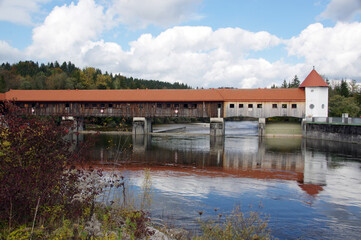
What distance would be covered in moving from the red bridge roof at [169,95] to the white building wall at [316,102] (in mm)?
1020

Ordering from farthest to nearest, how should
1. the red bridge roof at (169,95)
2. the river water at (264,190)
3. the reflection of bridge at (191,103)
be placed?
1. the red bridge roof at (169,95)
2. the reflection of bridge at (191,103)
3. the river water at (264,190)

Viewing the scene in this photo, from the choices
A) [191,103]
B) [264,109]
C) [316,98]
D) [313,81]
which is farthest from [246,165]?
[313,81]

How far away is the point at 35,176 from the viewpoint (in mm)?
5434

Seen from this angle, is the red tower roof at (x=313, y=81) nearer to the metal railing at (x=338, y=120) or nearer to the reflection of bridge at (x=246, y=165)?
the metal railing at (x=338, y=120)

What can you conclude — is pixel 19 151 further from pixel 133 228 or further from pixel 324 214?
pixel 324 214

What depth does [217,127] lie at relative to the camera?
137 feet

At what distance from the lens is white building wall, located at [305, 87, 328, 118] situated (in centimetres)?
4134

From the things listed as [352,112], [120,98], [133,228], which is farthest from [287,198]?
[352,112]

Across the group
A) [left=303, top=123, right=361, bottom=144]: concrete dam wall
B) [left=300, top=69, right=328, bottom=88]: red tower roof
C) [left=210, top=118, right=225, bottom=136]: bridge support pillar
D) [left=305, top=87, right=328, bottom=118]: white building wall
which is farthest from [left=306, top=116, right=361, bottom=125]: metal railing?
[left=210, top=118, right=225, bottom=136]: bridge support pillar

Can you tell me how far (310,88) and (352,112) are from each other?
664 inches

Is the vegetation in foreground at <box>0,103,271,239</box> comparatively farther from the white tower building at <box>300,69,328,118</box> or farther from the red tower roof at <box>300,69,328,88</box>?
the red tower roof at <box>300,69,328,88</box>

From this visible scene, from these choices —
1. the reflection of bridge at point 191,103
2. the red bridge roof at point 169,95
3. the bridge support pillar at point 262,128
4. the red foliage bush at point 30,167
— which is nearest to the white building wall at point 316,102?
the reflection of bridge at point 191,103

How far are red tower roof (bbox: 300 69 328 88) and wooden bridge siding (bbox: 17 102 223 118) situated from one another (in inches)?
485

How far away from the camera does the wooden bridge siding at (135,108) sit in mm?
43344
